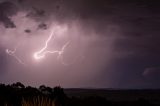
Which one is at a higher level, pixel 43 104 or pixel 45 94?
pixel 45 94

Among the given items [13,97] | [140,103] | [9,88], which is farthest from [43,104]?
[140,103]

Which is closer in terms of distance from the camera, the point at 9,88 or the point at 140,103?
the point at 9,88

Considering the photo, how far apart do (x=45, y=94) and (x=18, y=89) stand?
2271 millimetres

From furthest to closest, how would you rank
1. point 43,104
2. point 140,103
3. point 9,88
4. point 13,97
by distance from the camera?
point 140,103, point 9,88, point 13,97, point 43,104

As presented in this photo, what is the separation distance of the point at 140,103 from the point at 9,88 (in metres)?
10.8

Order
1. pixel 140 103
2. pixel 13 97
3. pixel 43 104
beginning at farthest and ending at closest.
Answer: pixel 140 103, pixel 13 97, pixel 43 104

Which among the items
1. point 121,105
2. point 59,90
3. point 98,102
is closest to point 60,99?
point 59,90

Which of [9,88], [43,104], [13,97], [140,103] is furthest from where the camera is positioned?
[140,103]

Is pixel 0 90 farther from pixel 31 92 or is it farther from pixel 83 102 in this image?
pixel 83 102

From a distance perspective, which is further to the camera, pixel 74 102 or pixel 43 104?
pixel 74 102

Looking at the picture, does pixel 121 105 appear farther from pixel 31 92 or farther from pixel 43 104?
pixel 43 104

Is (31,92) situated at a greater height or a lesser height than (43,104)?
greater

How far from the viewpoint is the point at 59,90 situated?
1312 inches

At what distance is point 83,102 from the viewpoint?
1316 inches
